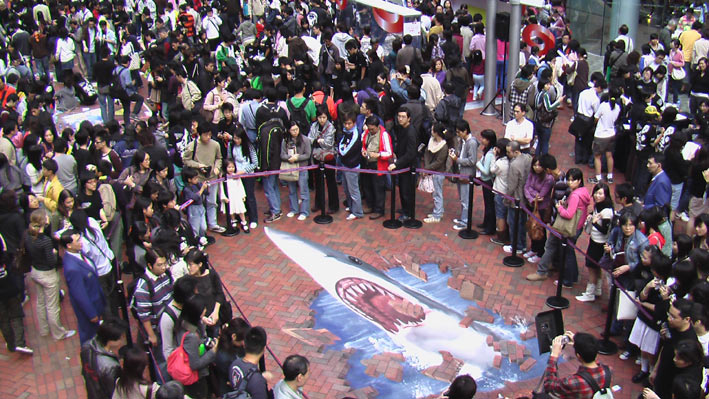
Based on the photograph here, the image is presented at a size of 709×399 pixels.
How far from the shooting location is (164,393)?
5109 mm

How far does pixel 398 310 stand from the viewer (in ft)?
27.1

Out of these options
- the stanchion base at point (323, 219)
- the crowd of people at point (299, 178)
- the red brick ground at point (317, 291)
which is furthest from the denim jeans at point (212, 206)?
the stanchion base at point (323, 219)

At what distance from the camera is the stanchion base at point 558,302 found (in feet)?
27.3

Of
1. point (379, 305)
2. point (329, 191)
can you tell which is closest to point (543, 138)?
point (329, 191)

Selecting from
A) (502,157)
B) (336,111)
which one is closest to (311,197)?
(336,111)

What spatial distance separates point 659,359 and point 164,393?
13.7 feet

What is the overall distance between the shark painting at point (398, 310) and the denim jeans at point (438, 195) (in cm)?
171

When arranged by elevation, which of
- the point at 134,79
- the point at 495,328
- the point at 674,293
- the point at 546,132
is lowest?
the point at 495,328

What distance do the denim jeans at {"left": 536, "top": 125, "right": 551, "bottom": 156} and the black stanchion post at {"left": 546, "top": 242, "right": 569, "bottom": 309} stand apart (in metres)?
4.01

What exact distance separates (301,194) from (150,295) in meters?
4.05

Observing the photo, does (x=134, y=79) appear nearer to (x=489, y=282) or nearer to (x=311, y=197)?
(x=311, y=197)

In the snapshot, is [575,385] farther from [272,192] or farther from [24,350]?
[272,192]

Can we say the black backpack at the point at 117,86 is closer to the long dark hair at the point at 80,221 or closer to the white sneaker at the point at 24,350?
the long dark hair at the point at 80,221

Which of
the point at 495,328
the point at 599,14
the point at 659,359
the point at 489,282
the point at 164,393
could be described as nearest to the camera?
the point at 164,393
